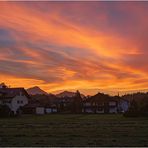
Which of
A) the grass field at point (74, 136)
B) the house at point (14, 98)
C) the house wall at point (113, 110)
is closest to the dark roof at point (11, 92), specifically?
the house at point (14, 98)

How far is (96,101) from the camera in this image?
136 metres

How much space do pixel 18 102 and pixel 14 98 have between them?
8.04 ft

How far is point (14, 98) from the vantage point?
110312 millimetres

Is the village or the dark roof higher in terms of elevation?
the dark roof

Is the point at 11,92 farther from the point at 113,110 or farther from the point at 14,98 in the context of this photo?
the point at 113,110

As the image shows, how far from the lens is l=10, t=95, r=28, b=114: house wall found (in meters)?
109

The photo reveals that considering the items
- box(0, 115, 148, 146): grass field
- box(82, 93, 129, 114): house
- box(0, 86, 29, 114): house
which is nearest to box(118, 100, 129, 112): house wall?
box(82, 93, 129, 114): house

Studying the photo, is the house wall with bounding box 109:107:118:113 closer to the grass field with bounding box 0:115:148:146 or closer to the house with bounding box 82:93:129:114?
the house with bounding box 82:93:129:114

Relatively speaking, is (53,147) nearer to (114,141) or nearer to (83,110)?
(114,141)

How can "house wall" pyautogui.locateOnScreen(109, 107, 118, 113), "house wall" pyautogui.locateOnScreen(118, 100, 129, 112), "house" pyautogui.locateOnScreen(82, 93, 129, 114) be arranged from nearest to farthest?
1. "house wall" pyautogui.locateOnScreen(109, 107, 118, 113)
2. "house" pyautogui.locateOnScreen(82, 93, 129, 114)
3. "house wall" pyautogui.locateOnScreen(118, 100, 129, 112)

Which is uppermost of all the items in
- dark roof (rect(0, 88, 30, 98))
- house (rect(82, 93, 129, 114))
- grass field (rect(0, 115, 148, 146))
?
dark roof (rect(0, 88, 30, 98))

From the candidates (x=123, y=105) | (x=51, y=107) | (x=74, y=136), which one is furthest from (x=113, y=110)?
(x=74, y=136)

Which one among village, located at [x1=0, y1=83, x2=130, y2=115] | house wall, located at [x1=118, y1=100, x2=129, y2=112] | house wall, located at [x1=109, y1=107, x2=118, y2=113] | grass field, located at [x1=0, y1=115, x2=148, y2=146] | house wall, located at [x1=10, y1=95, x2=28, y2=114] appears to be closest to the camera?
grass field, located at [x1=0, y1=115, x2=148, y2=146]

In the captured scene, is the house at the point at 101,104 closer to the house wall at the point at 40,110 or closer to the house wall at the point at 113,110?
the house wall at the point at 113,110
